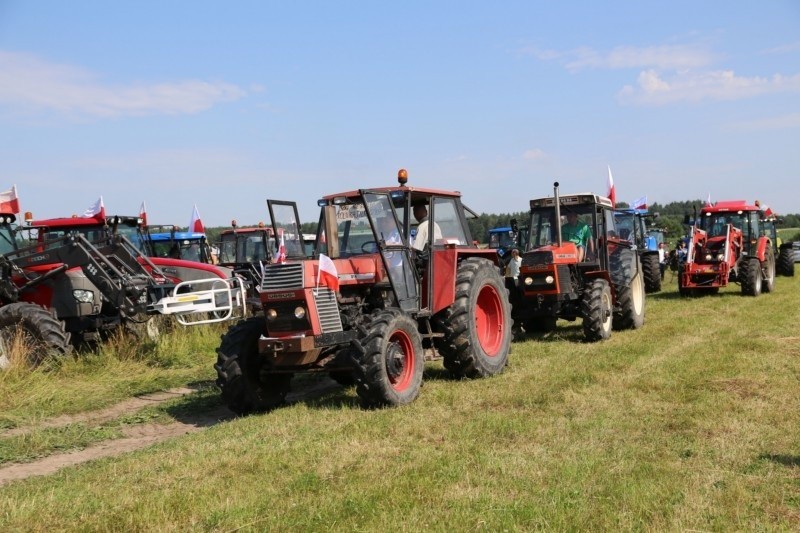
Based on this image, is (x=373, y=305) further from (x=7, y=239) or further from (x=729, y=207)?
(x=729, y=207)

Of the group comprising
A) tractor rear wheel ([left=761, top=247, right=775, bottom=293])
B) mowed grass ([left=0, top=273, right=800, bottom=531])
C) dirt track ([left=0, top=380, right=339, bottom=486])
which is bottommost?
dirt track ([left=0, top=380, right=339, bottom=486])

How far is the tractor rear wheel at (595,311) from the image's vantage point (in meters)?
10.3

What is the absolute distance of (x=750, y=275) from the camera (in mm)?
15484

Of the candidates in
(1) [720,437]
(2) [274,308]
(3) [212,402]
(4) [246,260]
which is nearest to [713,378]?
(1) [720,437]

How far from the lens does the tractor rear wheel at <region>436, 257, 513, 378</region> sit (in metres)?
7.67

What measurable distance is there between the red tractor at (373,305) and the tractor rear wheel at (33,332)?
349 cm

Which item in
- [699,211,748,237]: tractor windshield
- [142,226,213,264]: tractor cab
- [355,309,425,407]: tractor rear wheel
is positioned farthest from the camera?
[142,226,213,264]: tractor cab

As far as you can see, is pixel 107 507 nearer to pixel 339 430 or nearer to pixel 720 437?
pixel 339 430

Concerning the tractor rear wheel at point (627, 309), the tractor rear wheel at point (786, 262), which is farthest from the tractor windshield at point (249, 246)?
the tractor rear wheel at point (786, 262)

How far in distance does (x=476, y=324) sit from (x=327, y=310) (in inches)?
79.5

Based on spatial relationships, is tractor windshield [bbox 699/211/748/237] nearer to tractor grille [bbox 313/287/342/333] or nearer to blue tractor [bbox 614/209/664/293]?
blue tractor [bbox 614/209/664/293]

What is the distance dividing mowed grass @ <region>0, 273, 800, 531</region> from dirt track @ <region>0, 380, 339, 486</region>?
13.3 inches

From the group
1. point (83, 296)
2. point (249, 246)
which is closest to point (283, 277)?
point (83, 296)

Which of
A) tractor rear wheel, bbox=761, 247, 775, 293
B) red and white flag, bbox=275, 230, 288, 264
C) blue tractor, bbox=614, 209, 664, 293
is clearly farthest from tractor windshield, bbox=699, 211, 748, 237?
red and white flag, bbox=275, 230, 288, 264
